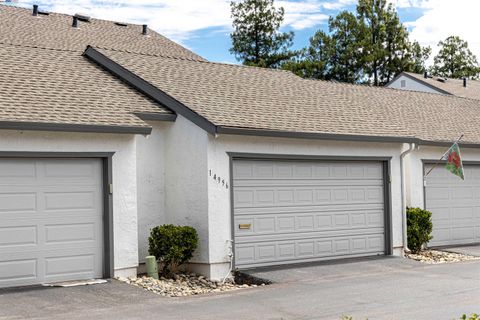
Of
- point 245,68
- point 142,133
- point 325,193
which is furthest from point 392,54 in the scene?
point 142,133

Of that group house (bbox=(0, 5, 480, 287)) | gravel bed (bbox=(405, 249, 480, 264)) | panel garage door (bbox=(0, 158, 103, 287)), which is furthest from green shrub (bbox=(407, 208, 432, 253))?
panel garage door (bbox=(0, 158, 103, 287))

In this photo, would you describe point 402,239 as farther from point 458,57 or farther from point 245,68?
point 458,57

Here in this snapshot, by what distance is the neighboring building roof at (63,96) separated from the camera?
1316cm

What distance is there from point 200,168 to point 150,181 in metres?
1.24

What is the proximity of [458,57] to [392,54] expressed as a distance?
10228 mm

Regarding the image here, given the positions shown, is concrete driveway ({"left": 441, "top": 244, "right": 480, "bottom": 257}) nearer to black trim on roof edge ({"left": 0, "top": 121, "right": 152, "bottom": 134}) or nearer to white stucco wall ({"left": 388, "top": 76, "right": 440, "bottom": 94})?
black trim on roof edge ({"left": 0, "top": 121, "right": 152, "bottom": 134})

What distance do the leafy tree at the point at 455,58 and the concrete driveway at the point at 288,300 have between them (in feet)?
167

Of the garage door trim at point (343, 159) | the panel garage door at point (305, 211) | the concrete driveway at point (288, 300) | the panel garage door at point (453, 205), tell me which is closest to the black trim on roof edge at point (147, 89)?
the garage door trim at point (343, 159)

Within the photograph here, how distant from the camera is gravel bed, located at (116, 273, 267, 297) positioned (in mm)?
13391

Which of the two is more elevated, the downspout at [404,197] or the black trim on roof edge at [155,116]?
the black trim on roof edge at [155,116]

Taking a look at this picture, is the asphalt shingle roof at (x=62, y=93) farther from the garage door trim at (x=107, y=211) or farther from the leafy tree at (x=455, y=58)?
the leafy tree at (x=455, y=58)

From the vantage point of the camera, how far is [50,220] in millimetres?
13188

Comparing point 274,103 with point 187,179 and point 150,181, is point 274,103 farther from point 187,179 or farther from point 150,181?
point 150,181

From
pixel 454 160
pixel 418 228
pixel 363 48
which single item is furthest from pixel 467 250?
pixel 363 48
